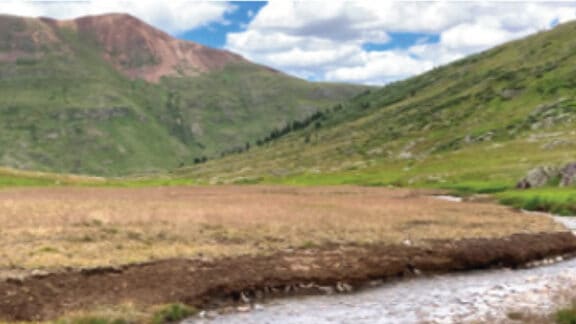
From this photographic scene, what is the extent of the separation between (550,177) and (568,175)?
410 cm

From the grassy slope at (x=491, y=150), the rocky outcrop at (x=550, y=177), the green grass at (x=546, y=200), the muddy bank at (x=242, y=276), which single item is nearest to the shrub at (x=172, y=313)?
the muddy bank at (x=242, y=276)

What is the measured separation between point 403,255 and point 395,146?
166037 millimetres

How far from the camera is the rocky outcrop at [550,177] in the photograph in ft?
229

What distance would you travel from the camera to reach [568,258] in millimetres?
34281

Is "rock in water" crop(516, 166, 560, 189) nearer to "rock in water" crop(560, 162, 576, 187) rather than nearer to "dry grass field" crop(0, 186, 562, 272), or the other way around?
"rock in water" crop(560, 162, 576, 187)

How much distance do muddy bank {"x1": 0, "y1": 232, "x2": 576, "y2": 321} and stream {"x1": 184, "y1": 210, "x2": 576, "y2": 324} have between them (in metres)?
1.22

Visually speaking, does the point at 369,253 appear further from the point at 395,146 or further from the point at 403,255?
the point at 395,146

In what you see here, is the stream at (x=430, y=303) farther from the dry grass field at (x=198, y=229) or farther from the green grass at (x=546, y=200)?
the green grass at (x=546, y=200)

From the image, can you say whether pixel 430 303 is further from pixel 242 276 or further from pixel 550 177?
pixel 550 177

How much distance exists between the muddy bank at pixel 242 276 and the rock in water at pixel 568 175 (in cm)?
4040

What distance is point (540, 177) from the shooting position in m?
74.8

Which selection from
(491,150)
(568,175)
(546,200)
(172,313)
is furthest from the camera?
(491,150)

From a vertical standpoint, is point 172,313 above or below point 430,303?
above

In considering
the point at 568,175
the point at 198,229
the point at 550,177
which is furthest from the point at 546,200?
the point at 198,229
